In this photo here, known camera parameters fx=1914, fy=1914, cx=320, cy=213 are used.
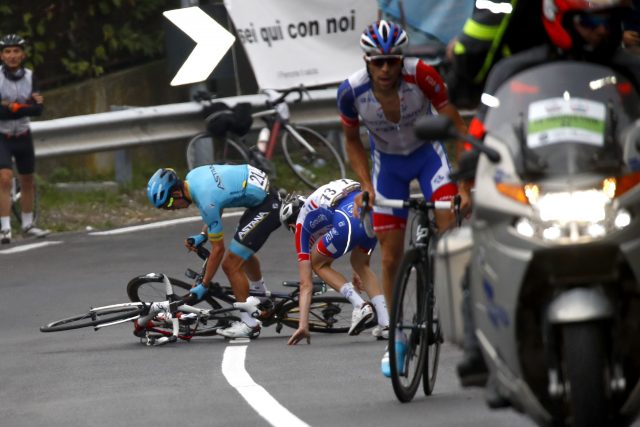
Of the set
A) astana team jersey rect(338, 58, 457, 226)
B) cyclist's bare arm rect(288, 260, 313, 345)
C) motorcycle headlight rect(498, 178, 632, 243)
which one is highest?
motorcycle headlight rect(498, 178, 632, 243)

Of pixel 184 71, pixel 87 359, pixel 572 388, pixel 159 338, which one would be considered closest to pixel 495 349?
pixel 572 388

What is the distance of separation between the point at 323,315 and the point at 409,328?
451 centimetres

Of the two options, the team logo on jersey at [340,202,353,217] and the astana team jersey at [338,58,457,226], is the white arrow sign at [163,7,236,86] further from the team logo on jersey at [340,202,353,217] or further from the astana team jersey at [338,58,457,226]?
the astana team jersey at [338,58,457,226]

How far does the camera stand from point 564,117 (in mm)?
6766

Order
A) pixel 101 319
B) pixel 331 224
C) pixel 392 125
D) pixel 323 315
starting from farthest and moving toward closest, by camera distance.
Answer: pixel 323 315, pixel 101 319, pixel 331 224, pixel 392 125

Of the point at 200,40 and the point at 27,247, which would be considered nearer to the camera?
the point at 27,247

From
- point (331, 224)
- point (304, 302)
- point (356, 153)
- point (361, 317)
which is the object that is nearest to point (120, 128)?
point (331, 224)

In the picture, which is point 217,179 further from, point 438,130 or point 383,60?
point 438,130

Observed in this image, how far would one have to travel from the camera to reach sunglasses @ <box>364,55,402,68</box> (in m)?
10.2

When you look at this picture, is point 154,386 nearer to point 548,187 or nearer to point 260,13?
point 548,187

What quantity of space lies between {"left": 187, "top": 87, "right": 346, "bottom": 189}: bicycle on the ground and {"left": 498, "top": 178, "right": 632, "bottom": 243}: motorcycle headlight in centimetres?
1352

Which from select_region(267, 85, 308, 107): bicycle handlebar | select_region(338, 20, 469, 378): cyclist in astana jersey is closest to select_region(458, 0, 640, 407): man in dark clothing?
select_region(338, 20, 469, 378): cyclist in astana jersey

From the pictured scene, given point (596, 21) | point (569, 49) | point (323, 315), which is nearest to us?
point (596, 21)

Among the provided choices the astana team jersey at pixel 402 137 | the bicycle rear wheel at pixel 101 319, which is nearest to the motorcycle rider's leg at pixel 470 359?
the astana team jersey at pixel 402 137
